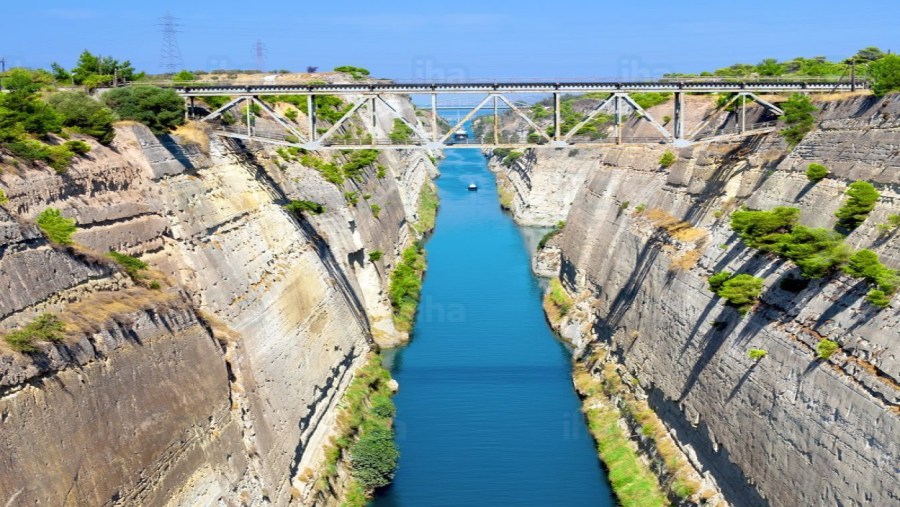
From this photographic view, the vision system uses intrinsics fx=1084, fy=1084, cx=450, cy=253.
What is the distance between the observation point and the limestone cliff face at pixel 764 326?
19703mm

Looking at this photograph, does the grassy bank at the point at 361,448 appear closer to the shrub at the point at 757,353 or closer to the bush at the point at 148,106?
the bush at the point at 148,106

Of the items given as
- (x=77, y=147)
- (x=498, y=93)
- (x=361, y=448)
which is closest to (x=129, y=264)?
(x=77, y=147)

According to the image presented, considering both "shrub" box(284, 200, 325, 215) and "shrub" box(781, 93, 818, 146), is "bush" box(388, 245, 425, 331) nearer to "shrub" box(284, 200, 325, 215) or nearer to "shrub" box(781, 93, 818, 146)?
"shrub" box(284, 200, 325, 215)

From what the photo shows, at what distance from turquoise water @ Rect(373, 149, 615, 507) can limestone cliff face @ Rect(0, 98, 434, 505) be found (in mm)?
2936

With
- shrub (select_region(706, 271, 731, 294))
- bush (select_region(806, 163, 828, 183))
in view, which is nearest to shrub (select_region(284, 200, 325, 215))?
shrub (select_region(706, 271, 731, 294))

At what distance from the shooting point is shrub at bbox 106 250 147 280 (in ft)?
76.6

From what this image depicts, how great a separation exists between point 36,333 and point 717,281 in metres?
17.1

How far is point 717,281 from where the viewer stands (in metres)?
27.9

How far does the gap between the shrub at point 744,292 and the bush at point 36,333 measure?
15582 mm

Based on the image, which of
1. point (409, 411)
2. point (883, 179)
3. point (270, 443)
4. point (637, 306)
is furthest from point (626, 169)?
point (270, 443)

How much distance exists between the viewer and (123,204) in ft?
83.6

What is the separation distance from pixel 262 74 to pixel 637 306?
45.0m

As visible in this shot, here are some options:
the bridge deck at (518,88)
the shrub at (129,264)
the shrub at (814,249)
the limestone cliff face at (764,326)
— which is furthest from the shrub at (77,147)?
the shrub at (814,249)

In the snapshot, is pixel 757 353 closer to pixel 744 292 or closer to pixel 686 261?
pixel 744 292
